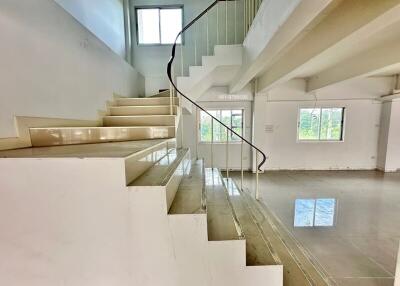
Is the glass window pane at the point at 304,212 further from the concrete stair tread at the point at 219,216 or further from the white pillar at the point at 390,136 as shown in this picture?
the white pillar at the point at 390,136

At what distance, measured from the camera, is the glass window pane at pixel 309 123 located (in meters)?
5.78

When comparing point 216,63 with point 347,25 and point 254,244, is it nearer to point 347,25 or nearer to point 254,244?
point 347,25

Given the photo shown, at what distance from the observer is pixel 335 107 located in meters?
5.73

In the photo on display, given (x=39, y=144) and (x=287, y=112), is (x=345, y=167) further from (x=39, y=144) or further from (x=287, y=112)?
(x=39, y=144)

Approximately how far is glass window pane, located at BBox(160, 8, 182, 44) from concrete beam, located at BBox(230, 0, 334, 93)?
2.79 meters

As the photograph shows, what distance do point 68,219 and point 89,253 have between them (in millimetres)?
237

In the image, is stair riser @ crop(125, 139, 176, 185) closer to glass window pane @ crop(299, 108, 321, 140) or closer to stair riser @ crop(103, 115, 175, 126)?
stair riser @ crop(103, 115, 175, 126)

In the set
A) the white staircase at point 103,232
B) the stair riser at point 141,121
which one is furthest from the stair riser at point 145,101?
the white staircase at point 103,232

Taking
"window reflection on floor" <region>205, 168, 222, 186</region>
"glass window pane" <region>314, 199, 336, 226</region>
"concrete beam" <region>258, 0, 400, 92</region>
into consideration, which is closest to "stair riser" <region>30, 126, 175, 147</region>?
"window reflection on floor" <region>205, 168, 222, 186</region>

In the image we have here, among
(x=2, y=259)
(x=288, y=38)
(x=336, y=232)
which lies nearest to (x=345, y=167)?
(x=336, y=232)

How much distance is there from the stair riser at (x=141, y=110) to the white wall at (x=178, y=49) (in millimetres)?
1994

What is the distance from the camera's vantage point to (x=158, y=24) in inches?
193

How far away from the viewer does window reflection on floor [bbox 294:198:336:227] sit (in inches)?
108

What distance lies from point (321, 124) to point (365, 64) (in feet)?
9.17
